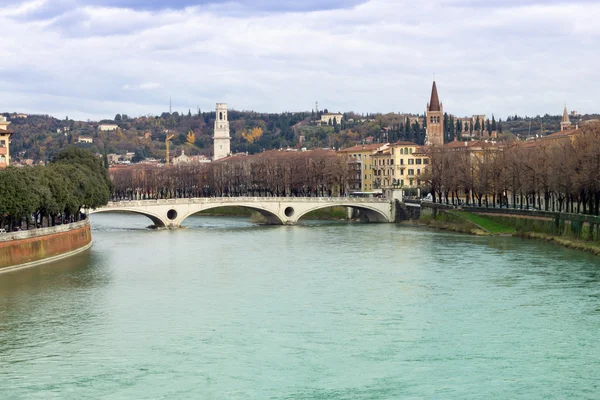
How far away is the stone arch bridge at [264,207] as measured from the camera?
71.2 meters

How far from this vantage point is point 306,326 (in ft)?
97.2

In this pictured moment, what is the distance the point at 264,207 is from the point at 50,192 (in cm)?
2920

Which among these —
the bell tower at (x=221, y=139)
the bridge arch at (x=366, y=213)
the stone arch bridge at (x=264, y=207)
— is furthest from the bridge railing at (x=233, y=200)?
the bell tower at (x=221, y=139)

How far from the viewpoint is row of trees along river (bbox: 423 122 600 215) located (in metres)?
53.0

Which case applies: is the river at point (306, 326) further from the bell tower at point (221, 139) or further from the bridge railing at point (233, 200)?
the bell tower at point (221, 139)

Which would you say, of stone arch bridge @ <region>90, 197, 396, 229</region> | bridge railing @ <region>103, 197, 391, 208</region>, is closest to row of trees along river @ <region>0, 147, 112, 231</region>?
→ bridge railing @ <region>103, 197, 391, 208</region>

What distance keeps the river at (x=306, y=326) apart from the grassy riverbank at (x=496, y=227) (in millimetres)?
1409

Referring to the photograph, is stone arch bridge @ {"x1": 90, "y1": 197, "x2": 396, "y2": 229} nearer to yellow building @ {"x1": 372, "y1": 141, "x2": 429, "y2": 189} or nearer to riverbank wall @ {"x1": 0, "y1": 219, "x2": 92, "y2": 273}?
riverbank wall @ {"x1": 0, "y1": 219, "x2": 92, "y2": 273}

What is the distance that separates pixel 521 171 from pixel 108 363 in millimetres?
42554

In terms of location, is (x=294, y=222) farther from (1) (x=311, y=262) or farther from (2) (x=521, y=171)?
(1) (x=311, y=262)

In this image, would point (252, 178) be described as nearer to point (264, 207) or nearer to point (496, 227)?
point (264, 207)

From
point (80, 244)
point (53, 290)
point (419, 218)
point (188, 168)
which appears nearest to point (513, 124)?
point (188, 168)

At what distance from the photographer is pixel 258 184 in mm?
101250

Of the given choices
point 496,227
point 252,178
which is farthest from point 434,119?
point 496,227
